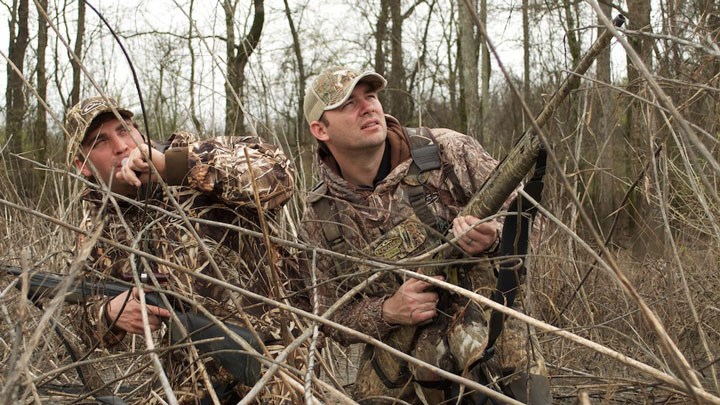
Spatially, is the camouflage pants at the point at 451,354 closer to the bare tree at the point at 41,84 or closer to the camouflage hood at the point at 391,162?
the camouflage hood at the point at 391,162

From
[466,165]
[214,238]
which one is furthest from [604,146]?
[214,238]

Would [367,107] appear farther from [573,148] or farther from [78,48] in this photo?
[78,48]

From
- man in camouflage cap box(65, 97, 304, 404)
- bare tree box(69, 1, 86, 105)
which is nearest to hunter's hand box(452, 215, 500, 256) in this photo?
man in camouflage cap box(65, 97, 304, 404)

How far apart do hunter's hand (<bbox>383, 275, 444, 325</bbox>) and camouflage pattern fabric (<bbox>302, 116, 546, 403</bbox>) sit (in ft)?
0.31

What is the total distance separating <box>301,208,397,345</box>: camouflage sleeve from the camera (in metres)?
3.09

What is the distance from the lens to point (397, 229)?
3.03 metres

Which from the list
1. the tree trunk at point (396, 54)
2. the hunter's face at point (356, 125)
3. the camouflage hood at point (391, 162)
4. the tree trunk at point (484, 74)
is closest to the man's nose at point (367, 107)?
the hunter's face at point (356, 125)

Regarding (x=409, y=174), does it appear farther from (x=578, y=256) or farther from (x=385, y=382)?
(x=578, y=256)

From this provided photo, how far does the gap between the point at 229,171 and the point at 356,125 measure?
65cm

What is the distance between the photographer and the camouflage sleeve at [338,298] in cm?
309

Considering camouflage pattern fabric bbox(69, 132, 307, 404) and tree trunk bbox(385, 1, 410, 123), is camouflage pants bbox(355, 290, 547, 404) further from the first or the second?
tree trunk bbox(385, 1, 410, 123)

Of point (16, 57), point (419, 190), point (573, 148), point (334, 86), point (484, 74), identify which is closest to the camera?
point (419, 190)

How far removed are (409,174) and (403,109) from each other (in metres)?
13.6

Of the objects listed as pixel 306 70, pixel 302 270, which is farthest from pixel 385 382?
pixel 306 70
